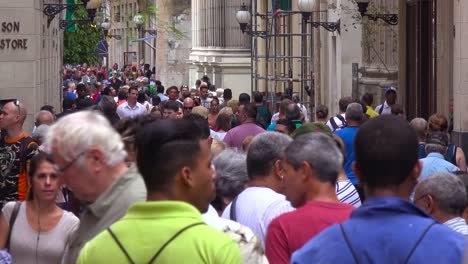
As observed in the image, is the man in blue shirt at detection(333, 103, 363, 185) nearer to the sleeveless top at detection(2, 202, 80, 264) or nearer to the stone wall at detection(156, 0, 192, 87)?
the sleeveless top at detection(2, 202, 80, 264)

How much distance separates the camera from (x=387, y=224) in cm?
453

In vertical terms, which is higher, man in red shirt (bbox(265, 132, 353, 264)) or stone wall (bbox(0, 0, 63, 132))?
stone wall (bbox(0, 0, 63, 132))

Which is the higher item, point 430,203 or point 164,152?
point 164,152

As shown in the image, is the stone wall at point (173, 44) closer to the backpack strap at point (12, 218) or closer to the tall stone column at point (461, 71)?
the tall stone column at point (461, 71)

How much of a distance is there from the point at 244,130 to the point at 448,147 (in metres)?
2.75

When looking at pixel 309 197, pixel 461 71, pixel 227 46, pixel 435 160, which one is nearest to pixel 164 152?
pixel 309 197

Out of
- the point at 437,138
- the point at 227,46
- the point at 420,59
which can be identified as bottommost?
the point at 437,138

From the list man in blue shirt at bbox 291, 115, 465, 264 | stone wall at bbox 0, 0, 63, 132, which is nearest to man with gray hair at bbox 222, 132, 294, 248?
man in blue shirt at bbox 291, 115, 465, 264

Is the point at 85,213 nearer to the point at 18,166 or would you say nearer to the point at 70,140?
the point at 70,140

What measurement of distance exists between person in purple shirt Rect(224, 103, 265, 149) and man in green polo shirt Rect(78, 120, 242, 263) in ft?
31.2

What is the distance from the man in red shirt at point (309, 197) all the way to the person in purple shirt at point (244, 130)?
816 cm

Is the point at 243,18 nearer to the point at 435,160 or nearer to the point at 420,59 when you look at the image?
the point at 420,59

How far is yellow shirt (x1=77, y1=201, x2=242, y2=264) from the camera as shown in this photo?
15.0 ft

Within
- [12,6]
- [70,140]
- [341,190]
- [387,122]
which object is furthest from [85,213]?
[12,6]
